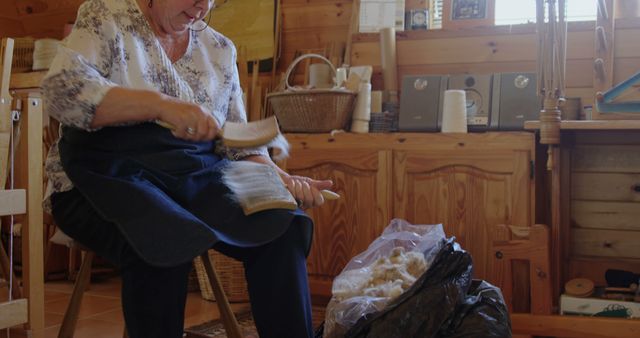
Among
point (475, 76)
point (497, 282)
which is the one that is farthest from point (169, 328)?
point (475, 76)

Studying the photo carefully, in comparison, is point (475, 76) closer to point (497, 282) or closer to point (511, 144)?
point (511, 144)

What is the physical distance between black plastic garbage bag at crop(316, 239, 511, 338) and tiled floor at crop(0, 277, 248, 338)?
961 mm

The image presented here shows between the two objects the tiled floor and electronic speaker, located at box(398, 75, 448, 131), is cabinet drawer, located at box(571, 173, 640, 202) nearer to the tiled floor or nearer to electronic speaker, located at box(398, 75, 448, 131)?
electronic speaker, located at box(398, 75, 448, 131)

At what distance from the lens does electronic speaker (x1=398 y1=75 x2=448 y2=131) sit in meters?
2.40

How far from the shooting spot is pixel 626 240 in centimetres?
234

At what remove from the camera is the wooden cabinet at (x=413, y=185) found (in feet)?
7.18

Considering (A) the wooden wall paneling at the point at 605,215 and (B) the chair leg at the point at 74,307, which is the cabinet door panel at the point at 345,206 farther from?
(B) the chair leg at the point at 74,307

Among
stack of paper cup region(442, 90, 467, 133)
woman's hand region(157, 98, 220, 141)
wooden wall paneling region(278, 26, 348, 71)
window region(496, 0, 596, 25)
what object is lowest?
woman's hand region(157, 98, 220, 141)

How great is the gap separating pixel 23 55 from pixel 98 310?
5.08 feet

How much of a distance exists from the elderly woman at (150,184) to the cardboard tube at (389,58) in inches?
55.2

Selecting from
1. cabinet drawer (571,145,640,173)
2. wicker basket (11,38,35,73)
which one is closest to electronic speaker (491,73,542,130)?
cabinet drawer (571,145,640,173)

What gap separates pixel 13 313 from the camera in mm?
1819

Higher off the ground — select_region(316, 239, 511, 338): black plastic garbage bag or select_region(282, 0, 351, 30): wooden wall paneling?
select_region(282, 0, 351, 30): wooden wall paneling

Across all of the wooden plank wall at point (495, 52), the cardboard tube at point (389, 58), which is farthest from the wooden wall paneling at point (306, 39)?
the cardboard tube at point (389, 58)
